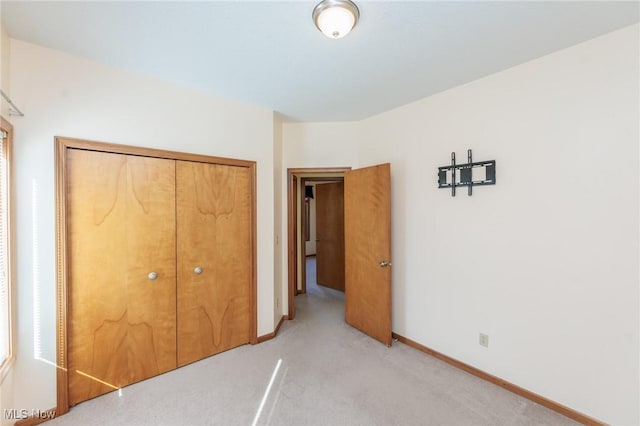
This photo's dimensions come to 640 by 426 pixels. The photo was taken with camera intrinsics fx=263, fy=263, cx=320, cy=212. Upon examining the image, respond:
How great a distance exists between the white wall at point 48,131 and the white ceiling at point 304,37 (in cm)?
13

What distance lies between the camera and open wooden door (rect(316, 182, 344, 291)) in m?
4.72

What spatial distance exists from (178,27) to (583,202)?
2.85m

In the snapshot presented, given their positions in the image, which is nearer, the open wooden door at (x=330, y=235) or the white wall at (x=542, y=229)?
the white wall at (x=542, y=229)

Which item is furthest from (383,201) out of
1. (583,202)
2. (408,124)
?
(583,202)

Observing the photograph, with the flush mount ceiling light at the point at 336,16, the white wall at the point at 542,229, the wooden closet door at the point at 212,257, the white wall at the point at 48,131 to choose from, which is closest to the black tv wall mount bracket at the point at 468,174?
the white wall at the point at 542,229

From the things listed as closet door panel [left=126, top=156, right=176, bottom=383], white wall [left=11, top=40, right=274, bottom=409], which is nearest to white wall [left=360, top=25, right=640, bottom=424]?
closet door panel [left=126, top=156, right=176, bottom=383]

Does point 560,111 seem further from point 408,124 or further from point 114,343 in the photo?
point 114,343

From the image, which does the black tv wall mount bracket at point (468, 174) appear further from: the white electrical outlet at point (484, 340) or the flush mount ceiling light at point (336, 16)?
the flush mount ceiling light at point (336, 16)

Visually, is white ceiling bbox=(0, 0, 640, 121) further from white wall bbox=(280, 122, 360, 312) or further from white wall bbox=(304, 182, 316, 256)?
white wall bbox=(304, 182, 316, 256)

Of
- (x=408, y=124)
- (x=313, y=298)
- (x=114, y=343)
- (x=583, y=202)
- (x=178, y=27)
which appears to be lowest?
(x=313, y=298)

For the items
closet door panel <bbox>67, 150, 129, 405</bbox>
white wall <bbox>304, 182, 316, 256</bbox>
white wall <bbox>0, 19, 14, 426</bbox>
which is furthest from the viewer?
white wall <bbox>304, 182, 316, 256</bbox>

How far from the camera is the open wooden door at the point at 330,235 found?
472 centimetres

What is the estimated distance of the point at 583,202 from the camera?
70.1 inches

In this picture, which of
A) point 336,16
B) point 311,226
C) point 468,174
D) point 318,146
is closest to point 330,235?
point 318,146
